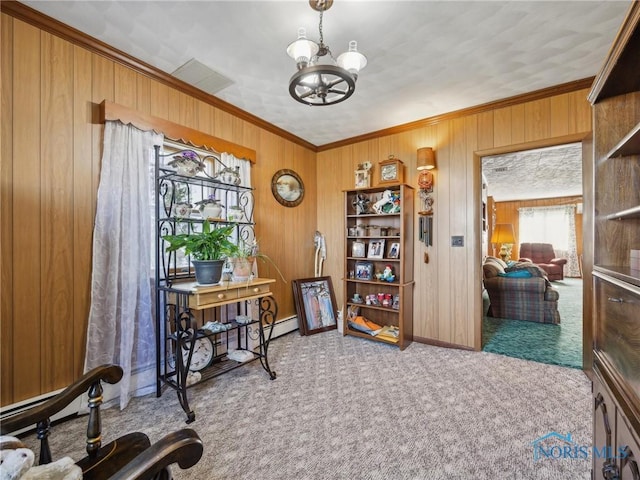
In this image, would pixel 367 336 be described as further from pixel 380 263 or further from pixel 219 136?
pixel 219 136

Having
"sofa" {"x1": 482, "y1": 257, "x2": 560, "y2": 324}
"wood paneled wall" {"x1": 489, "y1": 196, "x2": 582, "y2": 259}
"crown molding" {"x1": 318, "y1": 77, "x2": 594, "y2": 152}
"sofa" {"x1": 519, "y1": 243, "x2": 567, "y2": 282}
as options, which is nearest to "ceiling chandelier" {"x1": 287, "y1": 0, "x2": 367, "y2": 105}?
"crown molding" {"x1": 318, "y1": 77, "x2": 594, "y2": 152}

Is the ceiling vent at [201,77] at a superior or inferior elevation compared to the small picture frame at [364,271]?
superior

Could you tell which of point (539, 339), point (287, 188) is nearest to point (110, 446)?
point (287, 188)

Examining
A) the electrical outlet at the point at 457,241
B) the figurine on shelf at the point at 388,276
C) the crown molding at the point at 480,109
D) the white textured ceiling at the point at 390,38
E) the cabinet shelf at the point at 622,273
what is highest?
the white textured ceiling at the point at 390,38

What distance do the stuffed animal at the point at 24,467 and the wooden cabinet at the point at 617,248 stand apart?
69.7 inches

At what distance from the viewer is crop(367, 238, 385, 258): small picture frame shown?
3.52 m

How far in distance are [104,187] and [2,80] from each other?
76 cm

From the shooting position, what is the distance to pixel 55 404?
103 cm

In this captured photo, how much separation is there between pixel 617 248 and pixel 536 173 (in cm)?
563

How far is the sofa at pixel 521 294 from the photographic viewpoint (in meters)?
4.05

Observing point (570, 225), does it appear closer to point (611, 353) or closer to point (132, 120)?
point (611, 353)

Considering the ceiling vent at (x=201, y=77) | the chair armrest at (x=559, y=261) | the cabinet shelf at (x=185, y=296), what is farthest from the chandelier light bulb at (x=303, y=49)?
the chair armrest at (x=559, y=261)

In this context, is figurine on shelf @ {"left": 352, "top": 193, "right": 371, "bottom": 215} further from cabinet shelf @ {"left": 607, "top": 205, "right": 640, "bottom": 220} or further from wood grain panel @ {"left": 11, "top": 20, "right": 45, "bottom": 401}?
wood grain panel @ {"left": 11, "top": 20, "right": 45, "bottom": 401}

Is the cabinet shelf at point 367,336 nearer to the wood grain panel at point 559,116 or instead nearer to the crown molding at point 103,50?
the wood grain panel at point 559,116
